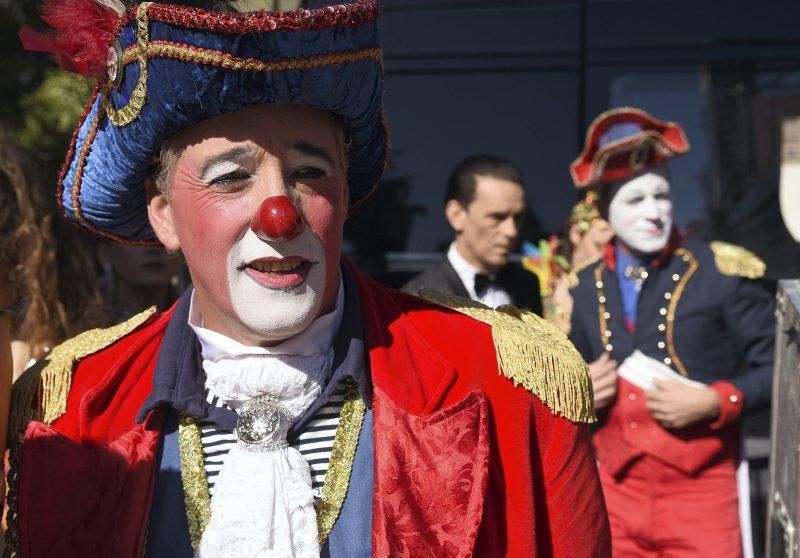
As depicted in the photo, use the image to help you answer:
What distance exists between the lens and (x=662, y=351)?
A: 4363mm

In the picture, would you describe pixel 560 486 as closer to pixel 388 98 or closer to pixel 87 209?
pixel 87 209

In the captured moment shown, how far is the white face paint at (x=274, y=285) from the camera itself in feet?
7.43

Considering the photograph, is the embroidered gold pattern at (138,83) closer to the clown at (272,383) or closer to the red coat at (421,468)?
the clown at (272,383)

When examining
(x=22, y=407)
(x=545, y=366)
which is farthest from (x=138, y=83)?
(x=545, y=366)

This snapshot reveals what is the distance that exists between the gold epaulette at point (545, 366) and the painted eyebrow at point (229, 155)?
1.89ft

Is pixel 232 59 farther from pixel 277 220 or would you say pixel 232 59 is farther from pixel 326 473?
pixel 326 473

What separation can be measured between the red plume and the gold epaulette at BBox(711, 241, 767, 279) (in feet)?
8.62

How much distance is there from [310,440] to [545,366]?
18.5 inches

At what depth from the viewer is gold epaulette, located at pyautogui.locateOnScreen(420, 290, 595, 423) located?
2.38 meters

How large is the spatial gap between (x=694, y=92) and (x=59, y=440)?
392cm

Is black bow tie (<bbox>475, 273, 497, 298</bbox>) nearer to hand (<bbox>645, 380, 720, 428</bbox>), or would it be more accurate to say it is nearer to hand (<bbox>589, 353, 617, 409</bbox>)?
hand (<bbox>589, 353, 617, 409</bbox>)

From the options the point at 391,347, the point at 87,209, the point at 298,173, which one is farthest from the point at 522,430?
the point at 87,209

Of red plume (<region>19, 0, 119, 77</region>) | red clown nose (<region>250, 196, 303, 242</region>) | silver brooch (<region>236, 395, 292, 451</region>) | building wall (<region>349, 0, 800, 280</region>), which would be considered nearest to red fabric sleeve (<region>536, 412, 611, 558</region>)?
silver brooch (<region>236, 395, 292, 451</region>)

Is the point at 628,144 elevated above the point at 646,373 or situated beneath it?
elevated above
